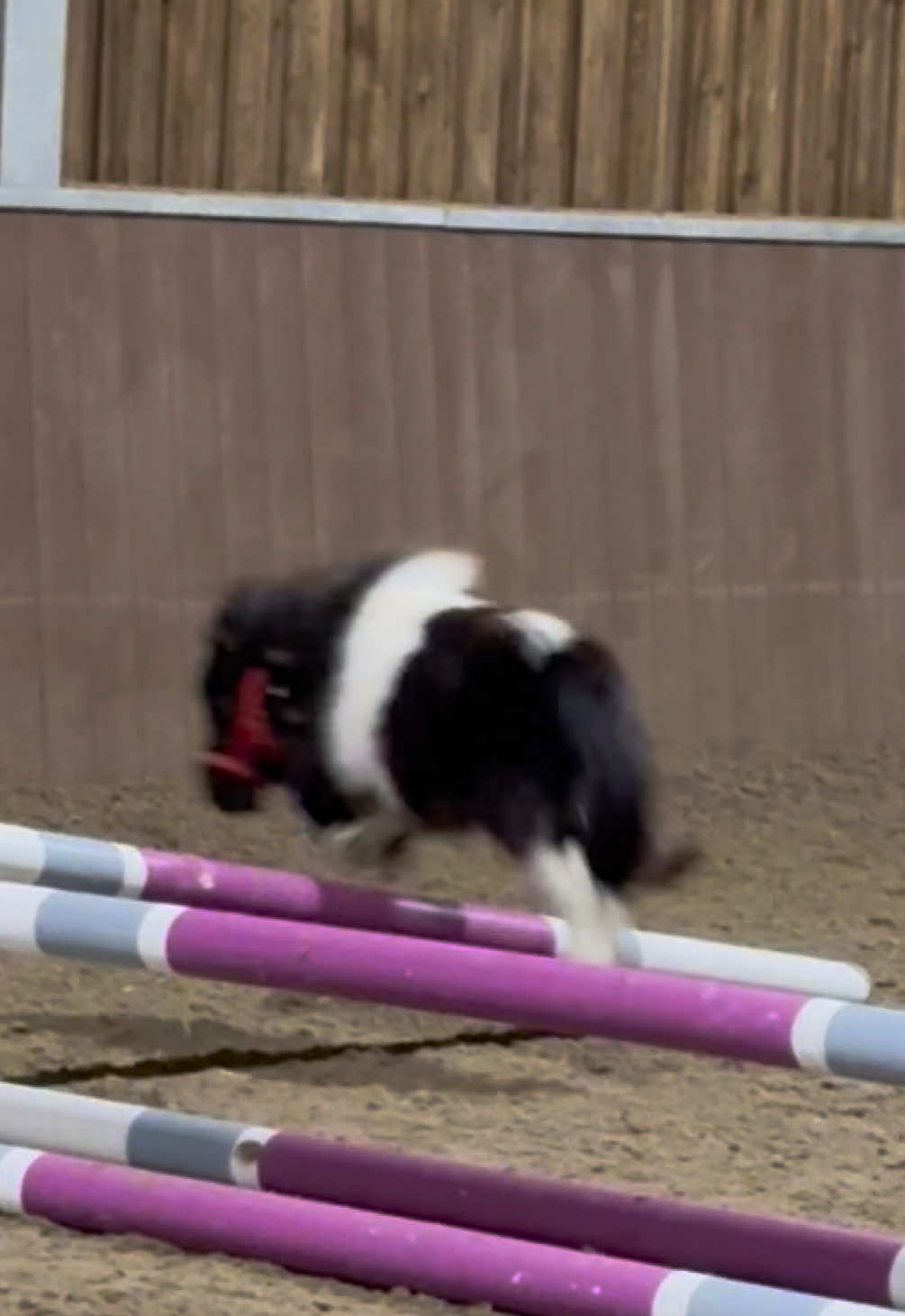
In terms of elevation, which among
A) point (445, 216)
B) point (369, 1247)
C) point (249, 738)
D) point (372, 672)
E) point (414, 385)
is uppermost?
point (445, 216)

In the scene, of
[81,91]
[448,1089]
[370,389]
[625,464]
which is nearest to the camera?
[448,1089]

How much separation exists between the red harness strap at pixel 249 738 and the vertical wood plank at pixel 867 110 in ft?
12.3

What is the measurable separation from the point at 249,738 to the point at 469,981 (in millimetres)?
965

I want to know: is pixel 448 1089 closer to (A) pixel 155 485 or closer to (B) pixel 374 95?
(A) pixel 155 485

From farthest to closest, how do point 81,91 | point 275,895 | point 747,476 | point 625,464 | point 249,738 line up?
point 747,476 → point 625,464 → point 81,91 → point 249,738 → point 275,895

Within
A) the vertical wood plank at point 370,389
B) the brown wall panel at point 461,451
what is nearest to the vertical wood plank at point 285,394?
the brown wall panel at point 461,451

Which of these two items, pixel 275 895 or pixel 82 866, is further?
pixel 82 866

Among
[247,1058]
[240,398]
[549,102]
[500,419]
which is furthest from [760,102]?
[247,1058]

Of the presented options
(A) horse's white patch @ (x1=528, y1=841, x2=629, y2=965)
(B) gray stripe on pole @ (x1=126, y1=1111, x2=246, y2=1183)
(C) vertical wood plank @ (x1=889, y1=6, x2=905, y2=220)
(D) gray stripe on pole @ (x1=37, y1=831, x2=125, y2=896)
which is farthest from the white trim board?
(B) gray stripe on pole @ (x1=126, y1=1111, x2=246, y2=1183)

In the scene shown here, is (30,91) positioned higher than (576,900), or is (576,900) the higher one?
(30,91)

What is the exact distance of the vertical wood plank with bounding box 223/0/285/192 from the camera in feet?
19.4

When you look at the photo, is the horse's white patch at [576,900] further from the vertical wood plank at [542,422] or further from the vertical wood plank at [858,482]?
the vertical wood plank at [858,482]

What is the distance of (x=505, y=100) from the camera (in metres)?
6.22

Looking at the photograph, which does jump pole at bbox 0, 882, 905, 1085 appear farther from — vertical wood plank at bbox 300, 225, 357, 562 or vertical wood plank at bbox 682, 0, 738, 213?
vertical wood plank at bbox 682, 0, 738, 213
